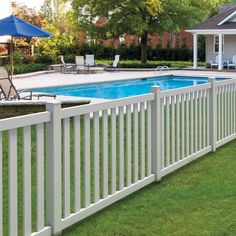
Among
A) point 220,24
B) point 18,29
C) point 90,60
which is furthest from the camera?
point 220,24

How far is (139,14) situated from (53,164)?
3113 cm

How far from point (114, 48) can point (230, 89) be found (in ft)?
107

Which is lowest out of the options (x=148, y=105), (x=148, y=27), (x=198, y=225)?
(x=198, y=225)

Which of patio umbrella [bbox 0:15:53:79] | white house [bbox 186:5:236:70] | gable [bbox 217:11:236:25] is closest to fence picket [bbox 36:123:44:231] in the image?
patio umbrella [bbox 0:15:53:79]

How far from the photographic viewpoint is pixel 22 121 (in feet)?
13.9

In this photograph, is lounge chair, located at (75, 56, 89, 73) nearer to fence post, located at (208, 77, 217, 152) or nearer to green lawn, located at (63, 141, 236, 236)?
fence post, located at (208, 77, 217, 152)

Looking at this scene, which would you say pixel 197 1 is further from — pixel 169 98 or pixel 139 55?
pixel 169 98

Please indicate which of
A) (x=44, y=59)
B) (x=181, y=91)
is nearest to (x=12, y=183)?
(x=181, y=91)

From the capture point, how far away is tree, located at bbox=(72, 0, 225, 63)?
34438 millimetres

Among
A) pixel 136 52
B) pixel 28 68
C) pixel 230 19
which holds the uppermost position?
pixel 230 19

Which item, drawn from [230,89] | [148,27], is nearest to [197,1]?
[148,27]

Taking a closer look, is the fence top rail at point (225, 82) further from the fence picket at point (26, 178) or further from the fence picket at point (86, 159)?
the fence picket at point (26, 178)

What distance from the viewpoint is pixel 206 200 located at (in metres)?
5.79

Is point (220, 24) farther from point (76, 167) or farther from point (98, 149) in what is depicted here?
point (76, 167)
